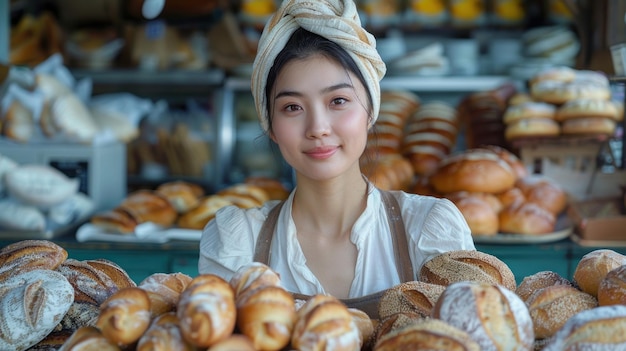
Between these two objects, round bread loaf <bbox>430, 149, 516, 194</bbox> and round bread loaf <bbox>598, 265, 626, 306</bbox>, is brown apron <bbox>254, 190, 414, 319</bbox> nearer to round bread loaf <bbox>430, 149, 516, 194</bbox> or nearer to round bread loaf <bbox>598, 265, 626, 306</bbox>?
round bread loaf <bbox>598, 265, 626, 306</bbox>

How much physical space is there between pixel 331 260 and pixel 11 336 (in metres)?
0.80

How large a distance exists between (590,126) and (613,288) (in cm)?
252

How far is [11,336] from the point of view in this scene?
3.06 ft

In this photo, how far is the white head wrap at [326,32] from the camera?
55.7 inches

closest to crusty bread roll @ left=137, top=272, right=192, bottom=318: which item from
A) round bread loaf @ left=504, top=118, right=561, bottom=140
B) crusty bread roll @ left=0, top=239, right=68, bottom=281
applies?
crusty bread roll @ left=0, top=239, right=68, bottom=281

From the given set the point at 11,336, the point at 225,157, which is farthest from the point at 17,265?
the point at 225,157

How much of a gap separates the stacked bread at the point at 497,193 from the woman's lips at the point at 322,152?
5.39ft

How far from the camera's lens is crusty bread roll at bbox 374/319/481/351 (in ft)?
2.44

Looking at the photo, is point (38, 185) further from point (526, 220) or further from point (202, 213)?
point (526, 220)

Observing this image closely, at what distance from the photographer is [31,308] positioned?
0.95 m

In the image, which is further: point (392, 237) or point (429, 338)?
point (392, 237)

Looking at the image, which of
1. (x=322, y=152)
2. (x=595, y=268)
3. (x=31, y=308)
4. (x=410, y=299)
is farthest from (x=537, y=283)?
(x=31, y=308)

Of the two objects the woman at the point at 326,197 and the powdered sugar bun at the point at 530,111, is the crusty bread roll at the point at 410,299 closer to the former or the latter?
the woman at the point at 326,197

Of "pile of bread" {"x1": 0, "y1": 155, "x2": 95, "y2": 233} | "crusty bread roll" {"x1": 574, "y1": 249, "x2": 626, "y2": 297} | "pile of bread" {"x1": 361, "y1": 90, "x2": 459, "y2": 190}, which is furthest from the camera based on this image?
"pile of bread" {"x1": 361, "y1": 90, "x2": 459, "y2": 190}
